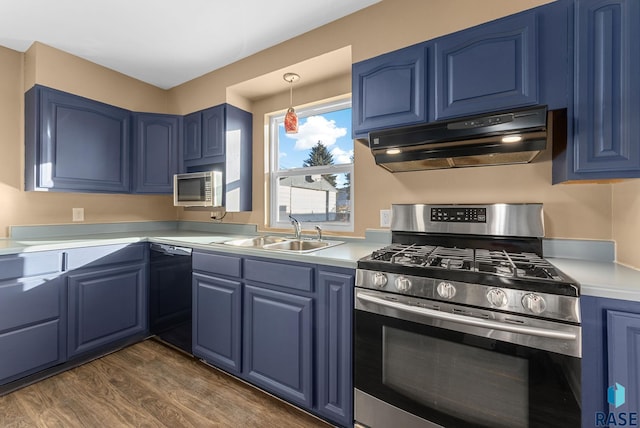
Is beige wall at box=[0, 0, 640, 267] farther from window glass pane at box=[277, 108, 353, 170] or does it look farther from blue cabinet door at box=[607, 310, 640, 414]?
blue cabinet door at box=[607, 310, 640, 414]

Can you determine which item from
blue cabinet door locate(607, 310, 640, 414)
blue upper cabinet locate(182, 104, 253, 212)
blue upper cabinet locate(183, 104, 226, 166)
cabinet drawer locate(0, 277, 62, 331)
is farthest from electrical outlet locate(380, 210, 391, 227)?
cabinet drawer locate(0, 277, 62, 331)

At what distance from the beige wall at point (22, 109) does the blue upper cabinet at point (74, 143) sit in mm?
105

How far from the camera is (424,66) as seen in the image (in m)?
1.59

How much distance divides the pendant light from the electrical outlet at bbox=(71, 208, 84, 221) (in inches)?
82.2

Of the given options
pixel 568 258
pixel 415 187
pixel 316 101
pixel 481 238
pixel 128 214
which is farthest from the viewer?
pixel 128 214

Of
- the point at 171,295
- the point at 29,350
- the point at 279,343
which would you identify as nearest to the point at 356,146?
the point at 279,343

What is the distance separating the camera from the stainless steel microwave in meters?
2.59

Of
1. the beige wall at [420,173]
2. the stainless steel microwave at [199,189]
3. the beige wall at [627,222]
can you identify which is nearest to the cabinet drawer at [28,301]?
the stainless steel microwave at [199,189]

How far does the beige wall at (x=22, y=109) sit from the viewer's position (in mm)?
2346

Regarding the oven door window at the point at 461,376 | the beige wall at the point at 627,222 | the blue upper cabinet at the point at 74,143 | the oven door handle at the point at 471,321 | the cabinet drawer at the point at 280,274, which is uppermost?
the blue upper cabinet at the point at 74,143

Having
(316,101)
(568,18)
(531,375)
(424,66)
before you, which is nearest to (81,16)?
(316,101)

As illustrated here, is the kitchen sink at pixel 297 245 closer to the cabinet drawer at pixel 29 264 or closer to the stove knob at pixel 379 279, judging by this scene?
the stove knob at pixel 379 279

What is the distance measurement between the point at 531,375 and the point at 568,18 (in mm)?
1487

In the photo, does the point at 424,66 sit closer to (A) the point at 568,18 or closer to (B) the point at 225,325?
(A) the point at 568,18
